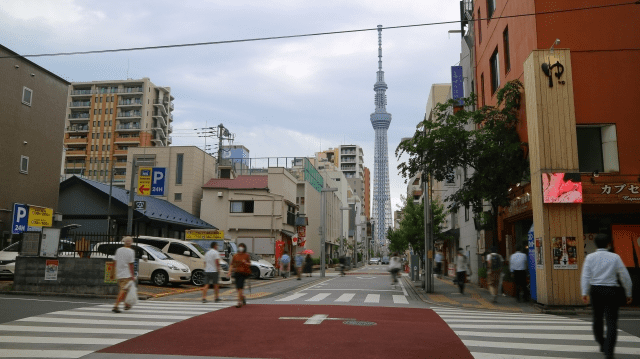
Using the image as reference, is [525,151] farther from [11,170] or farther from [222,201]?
[222,201]

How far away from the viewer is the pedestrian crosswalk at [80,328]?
7641 millimetres

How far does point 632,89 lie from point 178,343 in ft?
50.2

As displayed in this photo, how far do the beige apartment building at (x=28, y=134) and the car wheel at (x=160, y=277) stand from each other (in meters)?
10.6

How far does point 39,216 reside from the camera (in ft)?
84.8

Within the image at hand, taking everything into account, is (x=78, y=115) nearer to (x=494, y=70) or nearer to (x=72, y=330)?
(x=494, y=70)

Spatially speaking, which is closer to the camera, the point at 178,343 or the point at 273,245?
the point at 178,343

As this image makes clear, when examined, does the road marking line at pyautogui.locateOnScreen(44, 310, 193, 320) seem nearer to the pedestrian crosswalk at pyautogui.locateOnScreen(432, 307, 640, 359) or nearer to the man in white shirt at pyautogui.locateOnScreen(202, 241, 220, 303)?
the man in white shirt at pyautogui.locateOnScreen(202, 241, 220, 303)

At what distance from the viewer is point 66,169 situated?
3388 inches

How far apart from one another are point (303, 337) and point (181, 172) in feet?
134

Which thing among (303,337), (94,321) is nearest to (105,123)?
(94,321)

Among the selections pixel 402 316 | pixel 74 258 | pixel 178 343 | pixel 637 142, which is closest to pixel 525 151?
pixel 637 142

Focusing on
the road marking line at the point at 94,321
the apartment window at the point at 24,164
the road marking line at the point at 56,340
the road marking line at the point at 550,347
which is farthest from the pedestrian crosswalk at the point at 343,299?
the apartment window at the point at 24,164

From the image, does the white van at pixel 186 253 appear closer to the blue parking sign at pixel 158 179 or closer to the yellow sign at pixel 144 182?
the yellow sign at pixel 144 182

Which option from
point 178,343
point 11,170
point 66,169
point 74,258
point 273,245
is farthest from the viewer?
point 66,169
